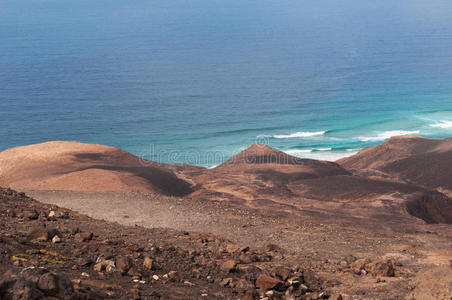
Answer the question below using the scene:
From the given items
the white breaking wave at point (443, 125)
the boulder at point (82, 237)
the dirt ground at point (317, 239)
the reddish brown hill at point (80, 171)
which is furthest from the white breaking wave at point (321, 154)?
→ the boulder at point (82, 237)

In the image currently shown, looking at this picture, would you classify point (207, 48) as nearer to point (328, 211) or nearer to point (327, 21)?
point (327, 21)

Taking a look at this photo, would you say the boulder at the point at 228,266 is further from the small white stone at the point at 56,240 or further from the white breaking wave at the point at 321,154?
the white breaking wave at the point at 321,154

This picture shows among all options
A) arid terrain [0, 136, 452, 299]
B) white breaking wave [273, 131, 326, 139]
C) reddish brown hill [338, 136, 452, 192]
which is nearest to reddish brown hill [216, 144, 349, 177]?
arid terrain [0, 136, 452, 299]

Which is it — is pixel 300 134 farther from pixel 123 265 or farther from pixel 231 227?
pixel 123 265

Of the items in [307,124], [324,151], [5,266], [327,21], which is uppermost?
[327,21]

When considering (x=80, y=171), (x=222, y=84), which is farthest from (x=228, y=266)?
(x=222, y=84)

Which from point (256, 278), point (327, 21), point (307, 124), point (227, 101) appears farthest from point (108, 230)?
point (327, 21)

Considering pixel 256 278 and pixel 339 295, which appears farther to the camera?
pixel 256 278
